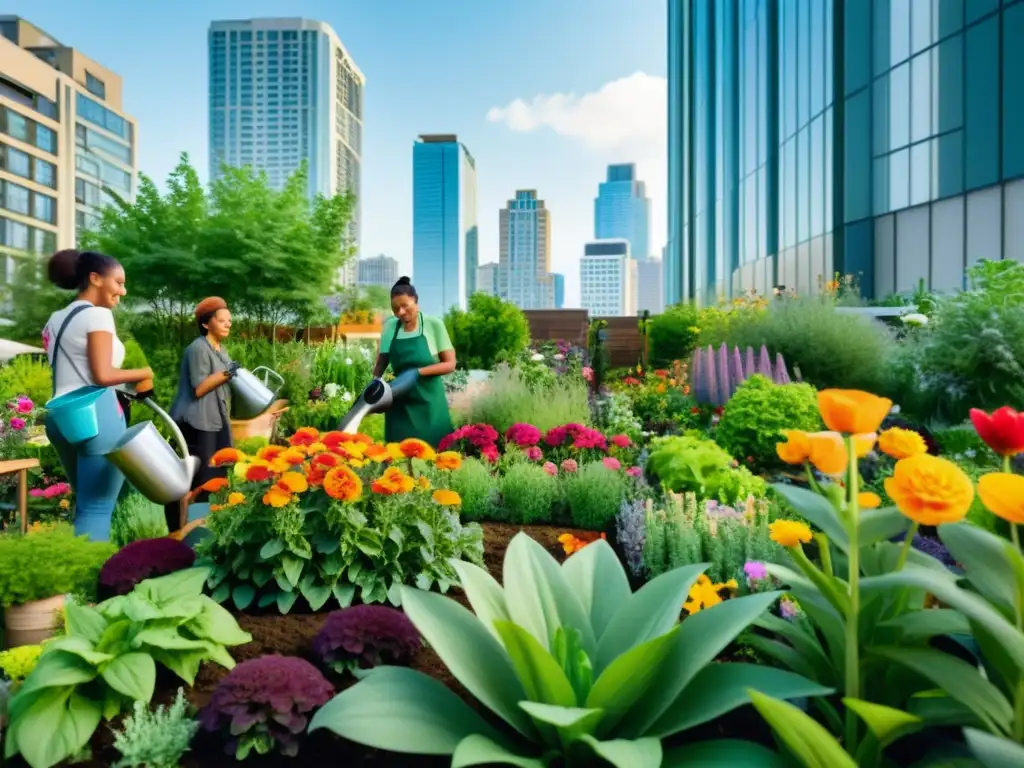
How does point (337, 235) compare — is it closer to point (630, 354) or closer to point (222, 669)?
point (630, 354)

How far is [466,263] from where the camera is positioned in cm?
19512

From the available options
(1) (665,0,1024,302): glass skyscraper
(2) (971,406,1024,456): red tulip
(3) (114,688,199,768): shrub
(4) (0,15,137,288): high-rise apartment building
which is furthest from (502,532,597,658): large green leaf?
(4) (0,15,137,288): high-rise apartment building

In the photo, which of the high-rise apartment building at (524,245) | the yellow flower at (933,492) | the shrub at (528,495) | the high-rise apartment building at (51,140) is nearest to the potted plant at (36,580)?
the shrub at (528,495)

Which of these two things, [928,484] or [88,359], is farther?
[88,359]

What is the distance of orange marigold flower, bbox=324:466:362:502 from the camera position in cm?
275

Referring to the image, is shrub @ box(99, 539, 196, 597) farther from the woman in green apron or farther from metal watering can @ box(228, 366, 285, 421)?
the woman in green apron

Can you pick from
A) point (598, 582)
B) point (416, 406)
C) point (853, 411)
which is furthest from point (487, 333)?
point (853, 411)

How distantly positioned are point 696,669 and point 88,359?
304cm

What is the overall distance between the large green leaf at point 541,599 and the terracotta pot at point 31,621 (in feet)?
5.49

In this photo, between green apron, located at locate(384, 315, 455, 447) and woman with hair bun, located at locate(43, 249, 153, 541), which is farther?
green apron, located at locate(384, 315, 455, 447)

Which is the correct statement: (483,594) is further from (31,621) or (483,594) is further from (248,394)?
(248,394)

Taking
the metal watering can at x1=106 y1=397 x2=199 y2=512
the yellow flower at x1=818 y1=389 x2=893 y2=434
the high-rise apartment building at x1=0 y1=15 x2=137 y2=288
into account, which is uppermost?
the high-rise apartment building at x1=0 y1=15 x2=137 y2=288

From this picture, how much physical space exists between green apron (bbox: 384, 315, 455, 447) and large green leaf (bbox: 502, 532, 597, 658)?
10.4 ft

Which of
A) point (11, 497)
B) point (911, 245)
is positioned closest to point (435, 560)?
point (11, 497)
